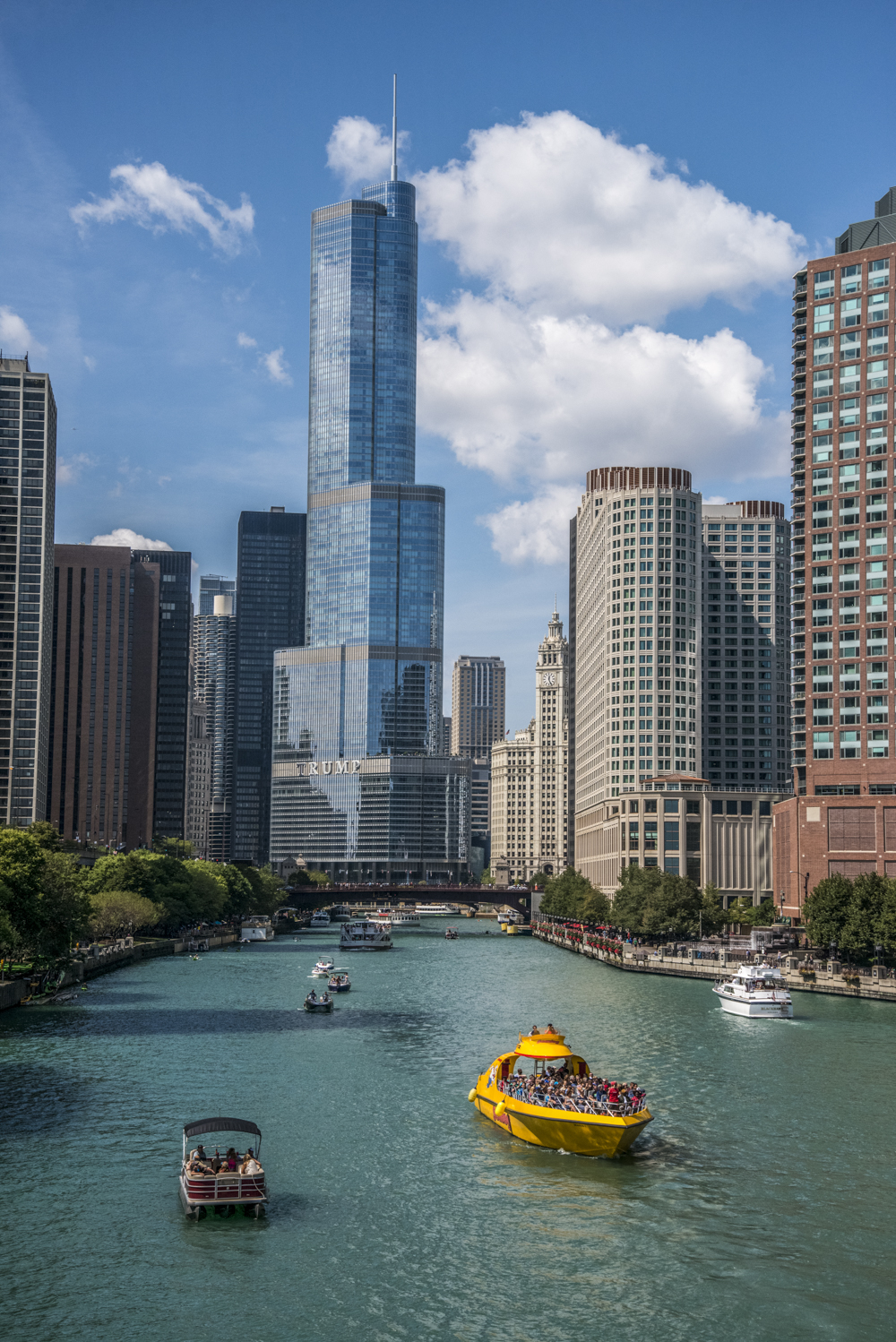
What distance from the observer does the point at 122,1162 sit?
233 feet

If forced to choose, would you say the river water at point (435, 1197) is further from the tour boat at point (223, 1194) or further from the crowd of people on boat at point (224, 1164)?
the crowd of people on boat at point (224, 1164)

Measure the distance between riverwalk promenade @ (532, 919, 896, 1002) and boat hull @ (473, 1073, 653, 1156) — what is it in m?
73.0

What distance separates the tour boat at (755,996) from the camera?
12862 cm

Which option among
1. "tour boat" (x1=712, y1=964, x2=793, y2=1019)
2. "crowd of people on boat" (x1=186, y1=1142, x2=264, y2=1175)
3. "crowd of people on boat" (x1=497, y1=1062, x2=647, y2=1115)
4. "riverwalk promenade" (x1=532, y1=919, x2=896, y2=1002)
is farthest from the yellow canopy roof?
"riverwalk promenade" (x1=532, y1=919, x2=896, y2=1002)

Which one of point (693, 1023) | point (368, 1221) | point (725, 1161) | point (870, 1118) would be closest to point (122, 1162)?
point (368, 1221)

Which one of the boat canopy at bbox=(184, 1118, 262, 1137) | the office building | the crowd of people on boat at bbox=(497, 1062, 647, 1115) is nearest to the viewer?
the boat canopy at bbox=(184, 1118, 262, 1137)

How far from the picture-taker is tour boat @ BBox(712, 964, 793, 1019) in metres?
129

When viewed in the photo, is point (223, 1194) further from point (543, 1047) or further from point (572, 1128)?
point (543, 1047)

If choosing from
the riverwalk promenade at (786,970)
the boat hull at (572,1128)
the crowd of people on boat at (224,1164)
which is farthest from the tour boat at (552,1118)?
the riverwalk promenade at (786,970)

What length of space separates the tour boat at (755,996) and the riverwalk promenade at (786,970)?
10.2m

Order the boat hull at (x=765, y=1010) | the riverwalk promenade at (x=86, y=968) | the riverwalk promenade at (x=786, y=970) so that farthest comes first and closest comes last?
1. the riverwalk promenade at (x=786, y=970)
2. the riverwalk promenade at (x=86, y=968)
3. the boat hull at (x=765, y=1010)

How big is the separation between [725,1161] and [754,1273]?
17035 millimetres

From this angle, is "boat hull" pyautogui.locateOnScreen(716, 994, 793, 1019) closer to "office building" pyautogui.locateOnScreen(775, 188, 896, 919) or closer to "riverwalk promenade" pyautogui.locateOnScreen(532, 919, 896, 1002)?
"riverwalk promenade" pyautogui.locateOnScreen(532, 919, 896, 1002)

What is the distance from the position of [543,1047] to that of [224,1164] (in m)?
24.4
